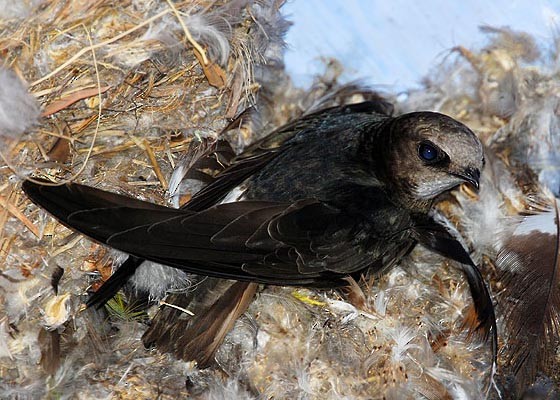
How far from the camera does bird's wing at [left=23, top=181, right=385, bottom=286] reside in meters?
1.88

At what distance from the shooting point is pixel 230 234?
6.60ft

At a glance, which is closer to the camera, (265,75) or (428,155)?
(428,155)

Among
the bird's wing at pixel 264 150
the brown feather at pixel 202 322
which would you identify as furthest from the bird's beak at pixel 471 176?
the brown feather at pixel 202 322

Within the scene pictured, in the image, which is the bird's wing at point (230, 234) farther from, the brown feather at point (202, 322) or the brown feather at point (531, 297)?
the brown feather at point (531, 297)

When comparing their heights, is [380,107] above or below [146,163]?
below

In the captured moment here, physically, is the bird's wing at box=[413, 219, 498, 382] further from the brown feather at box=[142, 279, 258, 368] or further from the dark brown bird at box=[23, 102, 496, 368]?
the brown feather at box=[142, 279, 258, 368]

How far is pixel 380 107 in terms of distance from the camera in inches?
106

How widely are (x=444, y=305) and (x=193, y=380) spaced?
0.70 meters

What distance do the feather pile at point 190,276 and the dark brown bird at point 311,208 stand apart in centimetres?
8

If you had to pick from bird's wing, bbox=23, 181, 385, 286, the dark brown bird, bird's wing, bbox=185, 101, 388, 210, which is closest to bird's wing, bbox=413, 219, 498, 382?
the dark brown bird

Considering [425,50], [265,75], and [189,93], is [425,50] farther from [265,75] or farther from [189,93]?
[189,93]

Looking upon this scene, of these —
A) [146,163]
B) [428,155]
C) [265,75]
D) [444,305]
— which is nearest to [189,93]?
[146,163]

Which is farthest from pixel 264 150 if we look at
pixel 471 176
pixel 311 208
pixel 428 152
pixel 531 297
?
pixel 531 297

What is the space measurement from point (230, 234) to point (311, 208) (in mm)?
257
